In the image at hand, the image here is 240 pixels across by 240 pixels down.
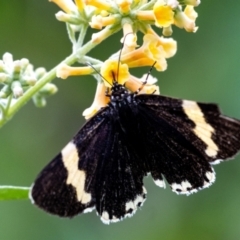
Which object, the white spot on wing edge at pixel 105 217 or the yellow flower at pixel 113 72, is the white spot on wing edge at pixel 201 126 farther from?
the white spot on wing edge at pixel 105 217

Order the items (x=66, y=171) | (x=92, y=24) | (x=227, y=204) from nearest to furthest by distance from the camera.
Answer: (x=66, y=171)
(x=92, y=24)
(x=227, y=204)

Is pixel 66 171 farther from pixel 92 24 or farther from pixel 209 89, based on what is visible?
pixel 209 89

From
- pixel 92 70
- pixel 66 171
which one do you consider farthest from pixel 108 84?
pixel 66 171

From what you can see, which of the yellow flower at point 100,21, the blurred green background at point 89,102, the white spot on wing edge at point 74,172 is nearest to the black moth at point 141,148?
the white spot on wing edge at point 74,172

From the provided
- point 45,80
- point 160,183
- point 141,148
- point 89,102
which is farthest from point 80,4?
point 89,102

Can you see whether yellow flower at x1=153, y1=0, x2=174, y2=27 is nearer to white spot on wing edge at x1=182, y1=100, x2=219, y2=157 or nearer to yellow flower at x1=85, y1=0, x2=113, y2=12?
yellow flower at x1=85, y1=0, x2=113, y2=12
